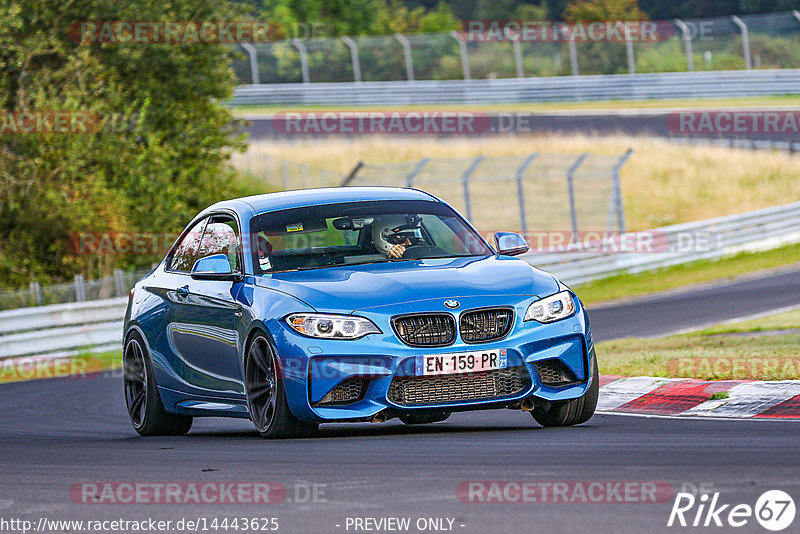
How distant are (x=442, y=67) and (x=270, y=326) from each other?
39.7 metres

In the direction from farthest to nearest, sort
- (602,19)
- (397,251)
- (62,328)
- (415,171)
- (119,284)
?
1. (602,19)
2. (415,171)
3. (119,284)
4. (62,328)
5. (397,251)

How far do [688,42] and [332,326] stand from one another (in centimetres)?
3840

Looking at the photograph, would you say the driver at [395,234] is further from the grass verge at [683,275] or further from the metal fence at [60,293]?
the grass verge at [683,275]

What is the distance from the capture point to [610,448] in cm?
688

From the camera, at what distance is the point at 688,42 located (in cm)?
4412

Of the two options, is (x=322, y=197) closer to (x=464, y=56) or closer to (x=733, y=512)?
(x=733, y=512)

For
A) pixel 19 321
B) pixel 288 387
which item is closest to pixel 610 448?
pixel 288 387

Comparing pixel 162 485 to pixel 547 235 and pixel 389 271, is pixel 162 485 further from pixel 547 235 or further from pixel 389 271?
pixel 547 235

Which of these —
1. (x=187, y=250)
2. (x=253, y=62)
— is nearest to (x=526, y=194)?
(x=253, y=62)

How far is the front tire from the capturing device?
789cm

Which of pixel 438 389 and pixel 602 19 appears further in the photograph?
pixel 602 19

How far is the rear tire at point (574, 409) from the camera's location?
8203 mm

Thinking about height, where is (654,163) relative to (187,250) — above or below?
below

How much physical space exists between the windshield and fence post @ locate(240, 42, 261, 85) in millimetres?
38518
